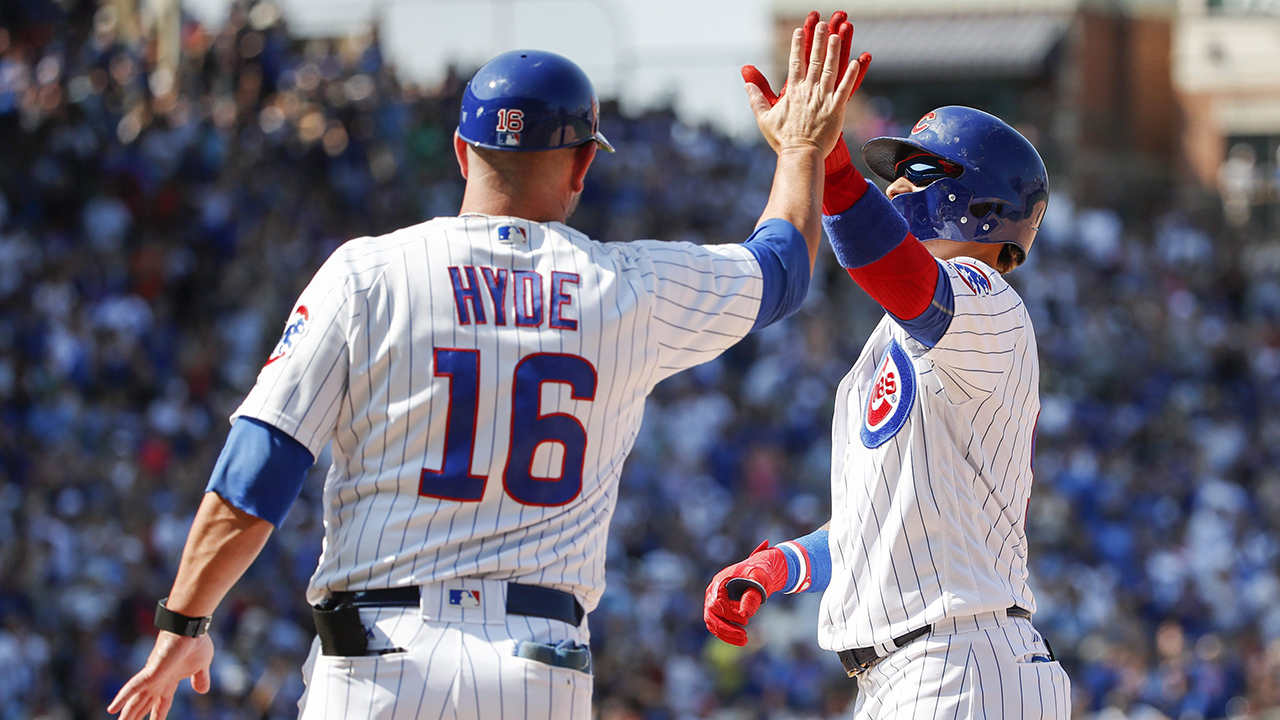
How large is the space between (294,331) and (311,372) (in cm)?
12

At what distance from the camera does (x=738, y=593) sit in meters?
3.66

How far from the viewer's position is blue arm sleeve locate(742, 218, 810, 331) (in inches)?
127

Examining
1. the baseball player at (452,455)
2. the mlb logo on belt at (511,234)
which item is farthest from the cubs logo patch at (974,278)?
the mlb logo on belt at (511,234)

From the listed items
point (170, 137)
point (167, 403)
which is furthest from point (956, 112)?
point (170, 137)

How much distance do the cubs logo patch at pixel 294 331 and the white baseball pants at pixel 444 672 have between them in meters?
0.54

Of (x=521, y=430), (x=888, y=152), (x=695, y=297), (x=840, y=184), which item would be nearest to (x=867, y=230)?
(x=840, y=184)

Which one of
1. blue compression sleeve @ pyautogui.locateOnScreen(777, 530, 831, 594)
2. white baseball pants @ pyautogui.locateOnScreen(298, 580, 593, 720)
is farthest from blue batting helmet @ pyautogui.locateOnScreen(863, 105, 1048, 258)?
white baseball pants @ pyautogui.locateOnScreen(298, 580, 593, 720)

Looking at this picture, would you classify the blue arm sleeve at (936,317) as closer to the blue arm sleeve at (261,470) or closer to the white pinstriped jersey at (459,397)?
the white pinstriped jersey at (459,397)

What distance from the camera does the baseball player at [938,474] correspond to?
3.19m

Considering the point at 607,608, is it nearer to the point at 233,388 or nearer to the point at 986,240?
the point at 233,388

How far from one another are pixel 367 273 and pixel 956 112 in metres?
1.63

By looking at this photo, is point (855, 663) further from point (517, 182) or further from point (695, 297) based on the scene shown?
point (517, 182)

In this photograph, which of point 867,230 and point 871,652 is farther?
point 871,652

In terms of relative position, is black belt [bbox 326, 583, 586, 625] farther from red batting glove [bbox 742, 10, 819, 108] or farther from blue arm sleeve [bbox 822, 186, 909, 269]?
red batting glove [bbox 742, 10, 819, 108]
